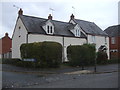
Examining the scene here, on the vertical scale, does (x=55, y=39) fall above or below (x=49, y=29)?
below

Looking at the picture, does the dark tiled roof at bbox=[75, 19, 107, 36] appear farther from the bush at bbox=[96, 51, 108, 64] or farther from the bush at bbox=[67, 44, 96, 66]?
the bush at bbox=[67, 44, 96, 66]

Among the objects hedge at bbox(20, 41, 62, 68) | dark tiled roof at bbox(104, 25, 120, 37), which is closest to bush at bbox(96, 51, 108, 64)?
hedge at bbox(20, 41, 62, 68)

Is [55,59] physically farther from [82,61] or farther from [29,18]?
[29,18]

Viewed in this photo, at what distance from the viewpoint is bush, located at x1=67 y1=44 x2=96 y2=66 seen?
81.8 feet

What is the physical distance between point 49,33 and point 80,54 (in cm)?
759

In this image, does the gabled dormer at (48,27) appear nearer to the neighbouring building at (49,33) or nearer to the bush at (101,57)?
the neighbouring building at (49,33)

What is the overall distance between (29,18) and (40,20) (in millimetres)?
2144

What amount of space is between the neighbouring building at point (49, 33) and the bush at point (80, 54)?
413 cm

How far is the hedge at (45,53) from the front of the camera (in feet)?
72.0

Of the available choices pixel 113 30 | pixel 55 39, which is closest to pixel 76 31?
pixel 55 39

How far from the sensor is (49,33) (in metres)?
30.3

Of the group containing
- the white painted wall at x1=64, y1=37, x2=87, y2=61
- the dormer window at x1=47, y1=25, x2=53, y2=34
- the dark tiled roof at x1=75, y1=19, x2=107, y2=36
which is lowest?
the white painted wall at x1=64, y1=37, x2=87, y2=61

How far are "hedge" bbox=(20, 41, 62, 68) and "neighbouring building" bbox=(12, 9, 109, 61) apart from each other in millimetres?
5844

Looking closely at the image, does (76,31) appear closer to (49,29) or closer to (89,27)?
(89,27)
